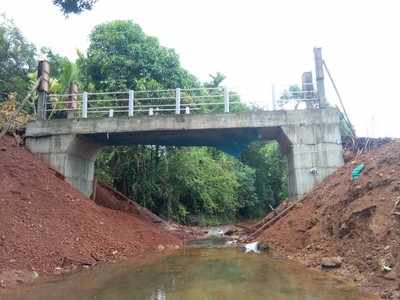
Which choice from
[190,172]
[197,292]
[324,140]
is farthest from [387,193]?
[190,172]

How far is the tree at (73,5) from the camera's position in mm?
9344

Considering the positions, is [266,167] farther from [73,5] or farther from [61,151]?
[73,5]

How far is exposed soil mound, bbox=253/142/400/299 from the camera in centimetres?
630

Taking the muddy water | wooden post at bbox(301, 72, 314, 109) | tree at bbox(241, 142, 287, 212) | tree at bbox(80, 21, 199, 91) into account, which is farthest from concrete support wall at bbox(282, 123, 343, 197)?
tree at bbox(241, 142, 287, 212)

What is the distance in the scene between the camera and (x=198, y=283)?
6.48m

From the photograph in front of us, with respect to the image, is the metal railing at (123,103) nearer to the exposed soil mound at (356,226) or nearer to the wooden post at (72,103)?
the wooden post at (72,103)

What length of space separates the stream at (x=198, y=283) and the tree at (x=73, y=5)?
599 cm

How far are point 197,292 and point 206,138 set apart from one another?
9.70 metres

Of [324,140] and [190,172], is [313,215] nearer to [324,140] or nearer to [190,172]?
[324,140]

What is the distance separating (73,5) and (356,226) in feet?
26.3

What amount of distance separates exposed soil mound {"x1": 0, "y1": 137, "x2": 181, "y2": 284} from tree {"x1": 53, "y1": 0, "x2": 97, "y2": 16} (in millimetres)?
4701

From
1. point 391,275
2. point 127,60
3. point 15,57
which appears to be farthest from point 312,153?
point 15,57

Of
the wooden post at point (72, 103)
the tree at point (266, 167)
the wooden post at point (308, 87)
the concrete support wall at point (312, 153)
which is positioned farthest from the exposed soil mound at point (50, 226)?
the tree at point (266, 167)

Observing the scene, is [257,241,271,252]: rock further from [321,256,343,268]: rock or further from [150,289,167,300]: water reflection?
[150,289,167,300]: water reflection
